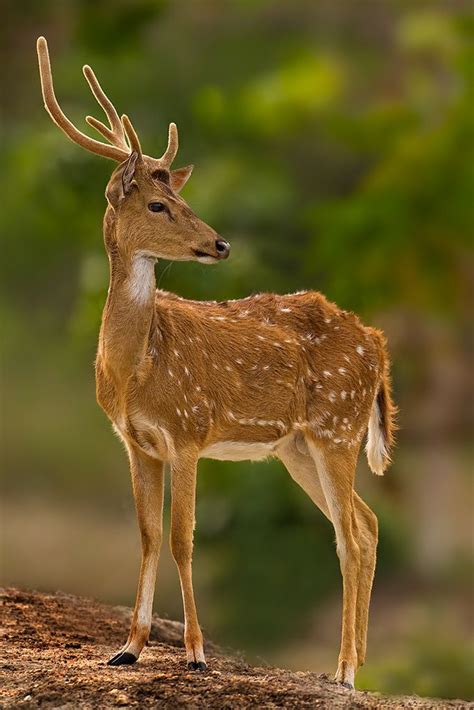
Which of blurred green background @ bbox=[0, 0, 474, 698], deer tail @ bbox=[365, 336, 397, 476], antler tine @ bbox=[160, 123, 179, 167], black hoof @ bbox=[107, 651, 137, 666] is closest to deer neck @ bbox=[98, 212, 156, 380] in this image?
antler tine @ bbox=[160, 123, 179, 167]

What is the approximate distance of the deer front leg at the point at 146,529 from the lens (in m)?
7.22

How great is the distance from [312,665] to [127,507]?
10.7ft

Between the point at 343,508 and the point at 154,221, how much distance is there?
174 cm

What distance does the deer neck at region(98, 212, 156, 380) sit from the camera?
7145 mm

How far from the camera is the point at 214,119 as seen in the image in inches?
799

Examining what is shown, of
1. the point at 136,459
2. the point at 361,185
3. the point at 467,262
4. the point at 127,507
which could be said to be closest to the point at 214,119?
the point at 361,185

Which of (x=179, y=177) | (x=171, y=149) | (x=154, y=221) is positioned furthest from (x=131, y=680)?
(x=171, y=149)

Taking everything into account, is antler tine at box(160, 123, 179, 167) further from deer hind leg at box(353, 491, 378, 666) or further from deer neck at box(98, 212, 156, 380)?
deer hind leg at box(353, 491, 378, 666)

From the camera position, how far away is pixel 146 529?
732 cm

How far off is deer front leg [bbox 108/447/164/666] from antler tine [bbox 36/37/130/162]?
136cm

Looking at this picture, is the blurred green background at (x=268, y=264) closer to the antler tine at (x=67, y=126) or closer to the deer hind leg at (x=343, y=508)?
the deer hind leg at (x=343, y=508)

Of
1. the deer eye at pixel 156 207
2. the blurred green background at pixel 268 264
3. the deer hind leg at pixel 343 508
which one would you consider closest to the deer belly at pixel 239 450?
the deer hind leg at pixel 343 508

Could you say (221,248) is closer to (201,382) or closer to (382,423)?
(201,382)

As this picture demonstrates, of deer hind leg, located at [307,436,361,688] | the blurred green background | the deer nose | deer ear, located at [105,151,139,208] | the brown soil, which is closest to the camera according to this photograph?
the brown soil
